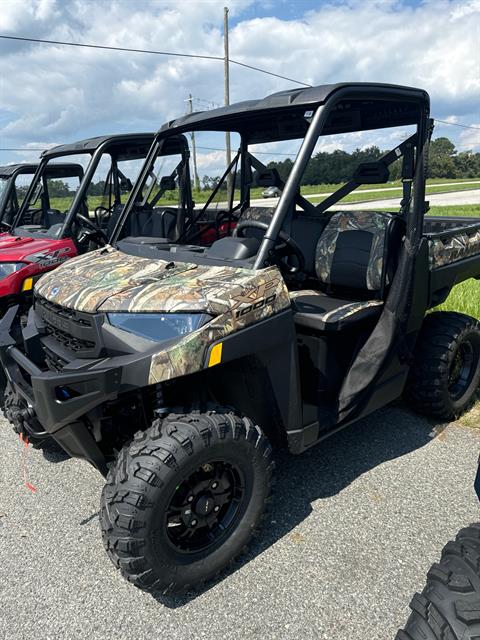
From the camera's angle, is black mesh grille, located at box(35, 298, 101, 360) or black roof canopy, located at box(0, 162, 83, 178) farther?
black roof canopy, located at box(0, 162, 83, 178)

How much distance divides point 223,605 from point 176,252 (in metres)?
1.74

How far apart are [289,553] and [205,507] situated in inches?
20.5

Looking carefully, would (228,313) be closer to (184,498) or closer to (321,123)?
(184,498)

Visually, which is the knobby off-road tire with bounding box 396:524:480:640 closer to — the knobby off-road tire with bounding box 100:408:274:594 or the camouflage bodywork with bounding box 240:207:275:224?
the knobby off-road tire with bounding box 100:408:274:594

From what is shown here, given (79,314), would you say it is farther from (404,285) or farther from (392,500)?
(392,500)

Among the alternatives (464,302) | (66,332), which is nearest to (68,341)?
(66,332)

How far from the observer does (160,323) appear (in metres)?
2.11

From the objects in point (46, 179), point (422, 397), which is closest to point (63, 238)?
point (46, 179)

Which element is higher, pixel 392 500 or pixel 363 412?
pixel 363 412

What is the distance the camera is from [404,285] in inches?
112

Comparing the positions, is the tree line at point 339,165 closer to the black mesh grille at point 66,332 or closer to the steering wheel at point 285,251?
the steering wheel at point 285,251

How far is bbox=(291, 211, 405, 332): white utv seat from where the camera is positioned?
116 inches

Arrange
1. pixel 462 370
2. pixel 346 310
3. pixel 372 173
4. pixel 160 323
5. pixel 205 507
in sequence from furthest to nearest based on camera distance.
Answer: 1. pixel 462 370
2. pixel 372 173
3. pixel 346 310
4. pixel 205 507
5. pixel 160 323

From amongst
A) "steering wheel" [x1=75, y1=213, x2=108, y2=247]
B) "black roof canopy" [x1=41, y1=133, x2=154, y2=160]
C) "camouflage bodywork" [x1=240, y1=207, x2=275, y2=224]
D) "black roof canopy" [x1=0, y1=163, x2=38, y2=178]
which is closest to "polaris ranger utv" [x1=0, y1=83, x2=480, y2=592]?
"camouflage bodywork" [x1=240, y1=207, x2=275, y2=224]
